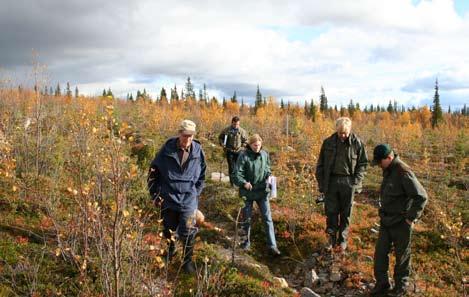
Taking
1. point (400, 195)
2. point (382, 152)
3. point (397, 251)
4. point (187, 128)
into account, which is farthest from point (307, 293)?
point (187, 128)

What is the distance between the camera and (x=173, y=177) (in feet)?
16.1

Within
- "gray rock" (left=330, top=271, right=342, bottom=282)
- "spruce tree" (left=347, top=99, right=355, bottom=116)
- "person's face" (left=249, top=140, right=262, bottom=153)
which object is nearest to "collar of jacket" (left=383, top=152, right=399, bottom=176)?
"gray rock" (left=330, top=271, right=342, bottom=282)

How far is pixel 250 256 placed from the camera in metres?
6.50

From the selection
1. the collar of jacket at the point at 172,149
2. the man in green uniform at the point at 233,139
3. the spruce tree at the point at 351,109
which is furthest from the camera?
the spruce tree at the point at 351,109

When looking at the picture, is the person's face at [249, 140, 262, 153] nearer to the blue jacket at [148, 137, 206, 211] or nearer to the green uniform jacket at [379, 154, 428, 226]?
the blue jacket at [148, 137, 206, 211]

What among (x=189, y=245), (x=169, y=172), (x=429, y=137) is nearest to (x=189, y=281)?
(x=189, y=245)

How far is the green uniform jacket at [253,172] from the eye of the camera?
20.4 ft

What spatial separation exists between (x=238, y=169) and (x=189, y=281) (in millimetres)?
1965

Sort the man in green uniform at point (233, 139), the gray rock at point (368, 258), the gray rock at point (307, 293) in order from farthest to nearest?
1. the man in green uniform at point (233, 139)
2. the gray rock at point (368, 258)
3. the gray rock at point (307, 293)

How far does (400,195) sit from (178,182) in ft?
9.47

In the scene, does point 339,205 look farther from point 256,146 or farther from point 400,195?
point 256,146

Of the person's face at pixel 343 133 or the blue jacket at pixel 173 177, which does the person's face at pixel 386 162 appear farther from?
the blue jacket at pixel 173 177

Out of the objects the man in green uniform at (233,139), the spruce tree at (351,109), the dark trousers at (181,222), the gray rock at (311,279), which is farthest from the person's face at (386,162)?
the spruce tree at (351,109)

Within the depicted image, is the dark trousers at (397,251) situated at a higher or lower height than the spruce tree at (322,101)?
lower
